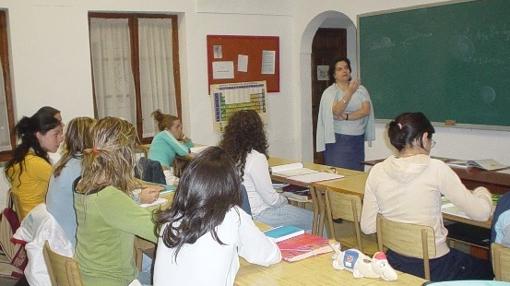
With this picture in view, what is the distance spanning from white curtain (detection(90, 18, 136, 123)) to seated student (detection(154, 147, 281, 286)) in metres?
4.44

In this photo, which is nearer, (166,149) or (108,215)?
(108,215)

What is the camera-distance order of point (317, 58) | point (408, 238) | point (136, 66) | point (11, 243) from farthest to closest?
point (317, 58) < point (136, 66) < point (11, 243) < point (408, 238)

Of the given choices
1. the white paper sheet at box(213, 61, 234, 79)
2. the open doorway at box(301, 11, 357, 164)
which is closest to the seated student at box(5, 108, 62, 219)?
the white paper sheet at box(213, 61, 234, 79)

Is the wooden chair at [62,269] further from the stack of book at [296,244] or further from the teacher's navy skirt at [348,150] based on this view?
the teacher's navy skirt at [348,150]

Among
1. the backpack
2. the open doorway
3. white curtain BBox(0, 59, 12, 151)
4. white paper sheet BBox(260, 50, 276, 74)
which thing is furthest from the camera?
the open doorway

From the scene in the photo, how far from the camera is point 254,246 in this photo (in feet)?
6.71

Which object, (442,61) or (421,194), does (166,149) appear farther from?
(442,61)

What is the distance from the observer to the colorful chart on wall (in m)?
6.71

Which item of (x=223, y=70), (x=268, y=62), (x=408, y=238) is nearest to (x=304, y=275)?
(x=408, y=238)

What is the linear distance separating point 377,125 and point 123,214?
15.6ft

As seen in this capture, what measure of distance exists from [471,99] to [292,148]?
8.75 feet

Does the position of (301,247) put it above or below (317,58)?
below

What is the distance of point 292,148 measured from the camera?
24.5ft

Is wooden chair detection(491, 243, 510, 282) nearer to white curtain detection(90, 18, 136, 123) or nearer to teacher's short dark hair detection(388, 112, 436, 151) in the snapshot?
teacher's short dark hair detection(388, 112, 436, 151)
